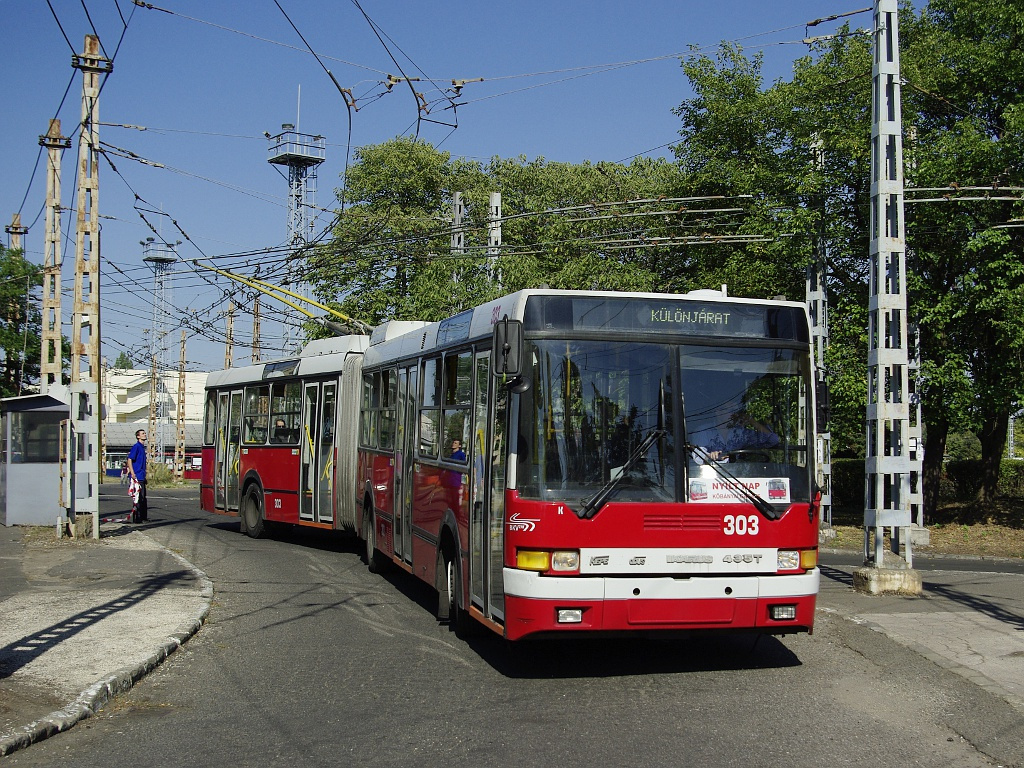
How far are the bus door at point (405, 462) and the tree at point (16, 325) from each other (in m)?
39.3

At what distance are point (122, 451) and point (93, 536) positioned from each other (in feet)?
274

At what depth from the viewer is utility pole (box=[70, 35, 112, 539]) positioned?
17.8 metres

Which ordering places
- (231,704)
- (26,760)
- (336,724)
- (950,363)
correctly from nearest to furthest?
1. (26,760)
2. (336,724)
3. (231,704)
4. (950,363)

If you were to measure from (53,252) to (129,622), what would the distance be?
1567cm

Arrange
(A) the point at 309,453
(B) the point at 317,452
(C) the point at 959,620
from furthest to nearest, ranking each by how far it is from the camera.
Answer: (A) the point at 309,453, (B) the point at 317,452, (C) the point at 959,620

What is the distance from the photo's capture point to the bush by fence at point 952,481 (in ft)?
112

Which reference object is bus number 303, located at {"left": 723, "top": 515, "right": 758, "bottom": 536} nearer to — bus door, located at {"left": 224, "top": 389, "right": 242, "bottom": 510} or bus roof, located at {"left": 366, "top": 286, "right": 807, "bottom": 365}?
bus roof, located at {"left": 366, "top": 286, "right": 807, "bottom": 365}

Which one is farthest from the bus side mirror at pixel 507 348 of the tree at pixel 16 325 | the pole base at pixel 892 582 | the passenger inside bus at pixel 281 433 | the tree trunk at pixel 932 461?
the tree at pixel 16 325

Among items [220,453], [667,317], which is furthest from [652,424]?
[220,453]

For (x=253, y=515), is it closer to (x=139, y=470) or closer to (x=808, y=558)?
(x=139, y=470)

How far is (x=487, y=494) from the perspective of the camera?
8.57 metres

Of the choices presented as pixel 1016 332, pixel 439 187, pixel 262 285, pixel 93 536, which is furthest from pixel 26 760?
pixel 439 187

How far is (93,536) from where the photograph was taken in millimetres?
18188

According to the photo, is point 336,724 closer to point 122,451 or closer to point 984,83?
point 984,83
